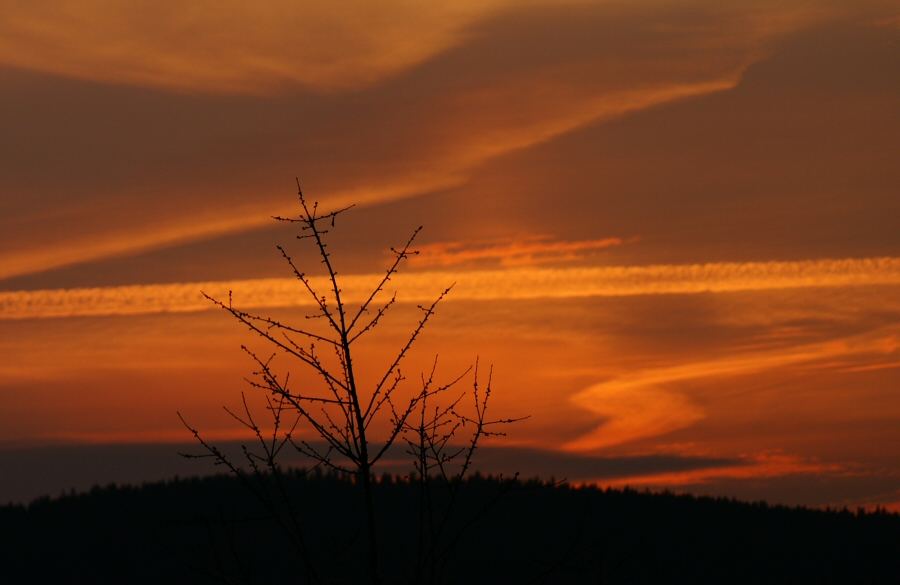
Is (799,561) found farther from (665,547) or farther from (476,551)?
(476,551)

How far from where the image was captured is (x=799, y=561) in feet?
496

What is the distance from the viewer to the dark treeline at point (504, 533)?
471 feet

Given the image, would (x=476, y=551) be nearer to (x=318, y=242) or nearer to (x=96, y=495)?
(x=96, y=495)

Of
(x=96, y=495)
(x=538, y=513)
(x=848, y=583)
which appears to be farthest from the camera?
(x=96, y=495)

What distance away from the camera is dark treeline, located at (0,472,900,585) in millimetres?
143500

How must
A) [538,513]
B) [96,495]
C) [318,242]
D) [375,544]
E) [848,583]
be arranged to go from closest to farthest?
[375,544]
[318,242]
[848,583]
[538,513]
[96,495]

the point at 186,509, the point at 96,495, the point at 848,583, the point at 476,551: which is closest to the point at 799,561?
the point at 848,583

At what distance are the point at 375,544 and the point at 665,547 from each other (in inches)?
5587

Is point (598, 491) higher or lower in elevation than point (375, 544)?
higher

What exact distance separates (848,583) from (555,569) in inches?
5512

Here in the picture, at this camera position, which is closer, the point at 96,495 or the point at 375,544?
the point at 375,544

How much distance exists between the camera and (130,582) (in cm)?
14925

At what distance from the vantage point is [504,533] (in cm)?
15025

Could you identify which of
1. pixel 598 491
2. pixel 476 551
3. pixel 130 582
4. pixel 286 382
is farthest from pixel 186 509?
pixel 286 382
